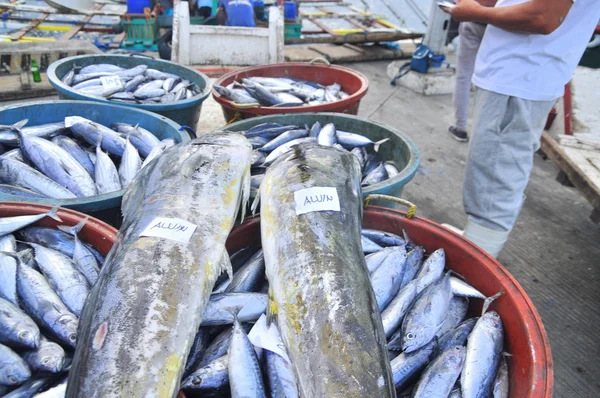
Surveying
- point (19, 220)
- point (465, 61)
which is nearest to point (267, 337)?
point (19, 220)

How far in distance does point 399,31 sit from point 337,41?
4.41 ft

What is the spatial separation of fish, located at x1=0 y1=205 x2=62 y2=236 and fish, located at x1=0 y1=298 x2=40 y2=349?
1.77 feet

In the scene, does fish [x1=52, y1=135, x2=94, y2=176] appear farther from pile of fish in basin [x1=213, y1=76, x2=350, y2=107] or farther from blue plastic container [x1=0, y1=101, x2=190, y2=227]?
pile of fish in basin [x1=213, y1=76, x2=350, y2=107]

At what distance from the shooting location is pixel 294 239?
1655 mm

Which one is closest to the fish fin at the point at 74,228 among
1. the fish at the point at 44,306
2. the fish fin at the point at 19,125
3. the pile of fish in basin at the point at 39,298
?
the pile of fish in basin at the point at 39,298

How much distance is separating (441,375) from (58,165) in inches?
89.7

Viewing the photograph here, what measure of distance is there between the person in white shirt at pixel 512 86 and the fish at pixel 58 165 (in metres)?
2.52

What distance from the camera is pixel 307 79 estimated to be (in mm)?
4523

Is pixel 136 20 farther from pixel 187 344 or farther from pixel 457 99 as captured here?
pixel 187 344

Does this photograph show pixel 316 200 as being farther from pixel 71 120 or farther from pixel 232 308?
pixel 71 120

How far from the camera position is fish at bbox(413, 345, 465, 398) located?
1.54 m

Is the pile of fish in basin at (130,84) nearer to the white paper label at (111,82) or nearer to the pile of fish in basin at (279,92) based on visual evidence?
the white paper label at (111,82)

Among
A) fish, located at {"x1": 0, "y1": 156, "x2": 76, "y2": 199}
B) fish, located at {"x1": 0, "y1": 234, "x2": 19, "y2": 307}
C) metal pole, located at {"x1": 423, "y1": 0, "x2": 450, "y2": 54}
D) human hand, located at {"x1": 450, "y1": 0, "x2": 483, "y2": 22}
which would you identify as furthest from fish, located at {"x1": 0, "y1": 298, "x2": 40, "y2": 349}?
metal pole, located at {"x1": 423, "y1": 0, "x2": 450, "y2": 54}

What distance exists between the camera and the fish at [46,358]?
4.53 ft
